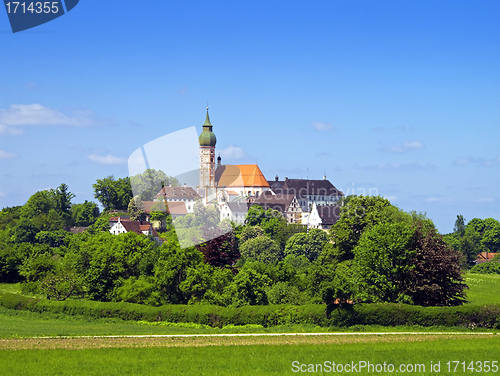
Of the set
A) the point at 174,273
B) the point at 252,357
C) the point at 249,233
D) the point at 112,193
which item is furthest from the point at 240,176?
the point at 252,357

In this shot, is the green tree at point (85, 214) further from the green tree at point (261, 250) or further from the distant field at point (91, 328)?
the distant field at point (91, 328)

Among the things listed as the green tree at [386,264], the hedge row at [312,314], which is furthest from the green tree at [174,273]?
the green tree at [386,264]

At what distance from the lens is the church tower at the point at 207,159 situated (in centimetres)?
18775

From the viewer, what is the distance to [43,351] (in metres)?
34.4

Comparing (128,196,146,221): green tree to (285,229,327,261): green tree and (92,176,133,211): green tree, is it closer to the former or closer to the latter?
(92,176,133,211): green tree

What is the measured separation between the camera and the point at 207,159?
192m

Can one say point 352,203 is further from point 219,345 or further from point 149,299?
point 219,345

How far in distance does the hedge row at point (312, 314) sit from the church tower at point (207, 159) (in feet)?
441

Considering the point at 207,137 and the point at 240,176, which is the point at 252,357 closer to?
the point at 207,137

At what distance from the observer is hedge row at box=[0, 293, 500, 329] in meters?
42.9

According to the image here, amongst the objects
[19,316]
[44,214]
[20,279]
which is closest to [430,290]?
[19,316]

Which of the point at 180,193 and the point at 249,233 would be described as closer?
the point at 249,233

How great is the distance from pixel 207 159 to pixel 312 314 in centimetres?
14813

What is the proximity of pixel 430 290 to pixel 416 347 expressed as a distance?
14350 mm
